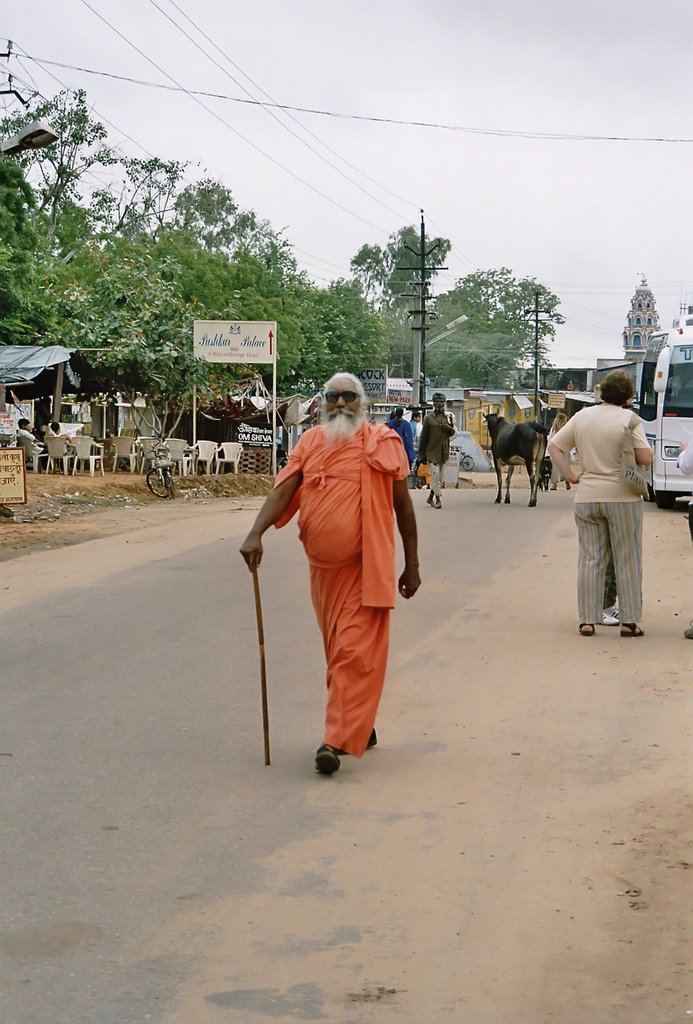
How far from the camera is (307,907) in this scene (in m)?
4.40

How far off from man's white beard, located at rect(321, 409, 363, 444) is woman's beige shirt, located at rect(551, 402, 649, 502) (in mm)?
3518

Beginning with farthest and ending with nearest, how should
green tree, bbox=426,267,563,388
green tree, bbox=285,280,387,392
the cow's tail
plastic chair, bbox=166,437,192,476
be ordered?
green tree, bbox=426,267,563,388 → green tree, bbox=285,280,387,392 → plastic chair, bbox=166,437,192,476 → the cow's tail

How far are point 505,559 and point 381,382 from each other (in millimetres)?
30202

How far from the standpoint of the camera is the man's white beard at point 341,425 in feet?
20.5

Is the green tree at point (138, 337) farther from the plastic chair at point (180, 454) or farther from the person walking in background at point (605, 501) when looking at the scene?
the person walking in background at point (605, 501)

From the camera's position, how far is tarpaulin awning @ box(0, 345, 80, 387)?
26.6m

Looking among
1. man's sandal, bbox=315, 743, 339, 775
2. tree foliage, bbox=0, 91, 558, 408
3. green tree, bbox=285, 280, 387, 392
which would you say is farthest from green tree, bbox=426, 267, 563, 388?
man's sandal, bbox=315, 743, 339, 775

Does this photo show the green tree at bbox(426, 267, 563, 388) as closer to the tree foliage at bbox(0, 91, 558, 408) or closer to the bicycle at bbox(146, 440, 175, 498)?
the tree foliage at bbox(0, 91, 558, 408)

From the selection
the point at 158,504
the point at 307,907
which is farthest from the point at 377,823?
the point at 158,504

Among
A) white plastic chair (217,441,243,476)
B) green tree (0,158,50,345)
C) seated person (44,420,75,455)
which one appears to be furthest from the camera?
white plastic chair (217,441,243,476)

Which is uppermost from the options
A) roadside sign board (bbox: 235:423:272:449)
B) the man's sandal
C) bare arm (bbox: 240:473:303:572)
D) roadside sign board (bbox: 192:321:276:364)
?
roadside sign board (bbox: 192:321:276:364)

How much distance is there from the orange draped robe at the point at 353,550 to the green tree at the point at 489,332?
9155 cm

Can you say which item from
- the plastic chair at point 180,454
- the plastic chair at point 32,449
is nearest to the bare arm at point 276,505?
the plastic chair at point 32,449

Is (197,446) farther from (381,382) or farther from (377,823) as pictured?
(377,823)
